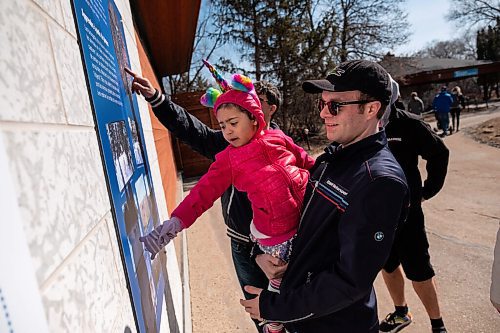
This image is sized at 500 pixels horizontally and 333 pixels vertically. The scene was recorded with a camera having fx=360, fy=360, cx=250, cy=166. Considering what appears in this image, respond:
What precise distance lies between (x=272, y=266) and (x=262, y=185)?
42 centimetres

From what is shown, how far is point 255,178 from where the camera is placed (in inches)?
74.1

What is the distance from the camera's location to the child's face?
2010 millimetres

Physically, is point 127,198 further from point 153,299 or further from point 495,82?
point 495,82

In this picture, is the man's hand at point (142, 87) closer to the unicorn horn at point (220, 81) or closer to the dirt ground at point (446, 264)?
the unicorn horn at point (220, 81)

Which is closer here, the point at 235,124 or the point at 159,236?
the point at 159,236

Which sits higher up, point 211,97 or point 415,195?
point 211,97

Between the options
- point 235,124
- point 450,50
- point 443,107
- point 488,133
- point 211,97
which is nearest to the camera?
point 235,124

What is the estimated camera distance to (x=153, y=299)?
170cm

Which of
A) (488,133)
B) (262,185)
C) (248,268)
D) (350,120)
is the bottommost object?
(488,133)

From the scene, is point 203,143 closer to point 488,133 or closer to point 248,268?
point 248,268

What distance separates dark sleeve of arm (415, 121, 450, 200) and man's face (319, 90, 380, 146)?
1.39 meters

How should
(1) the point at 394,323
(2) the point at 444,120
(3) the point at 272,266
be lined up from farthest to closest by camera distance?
(2) the point at 444,120, (1) the point at 394,323, (3) the point at 272,266

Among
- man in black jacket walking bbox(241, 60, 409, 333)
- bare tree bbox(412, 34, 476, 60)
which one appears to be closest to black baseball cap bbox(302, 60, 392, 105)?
man in black jacket walking bbox(241, 60, 409, 333)

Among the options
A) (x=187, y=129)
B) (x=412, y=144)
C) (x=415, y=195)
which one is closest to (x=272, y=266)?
(x=187, y=129)
